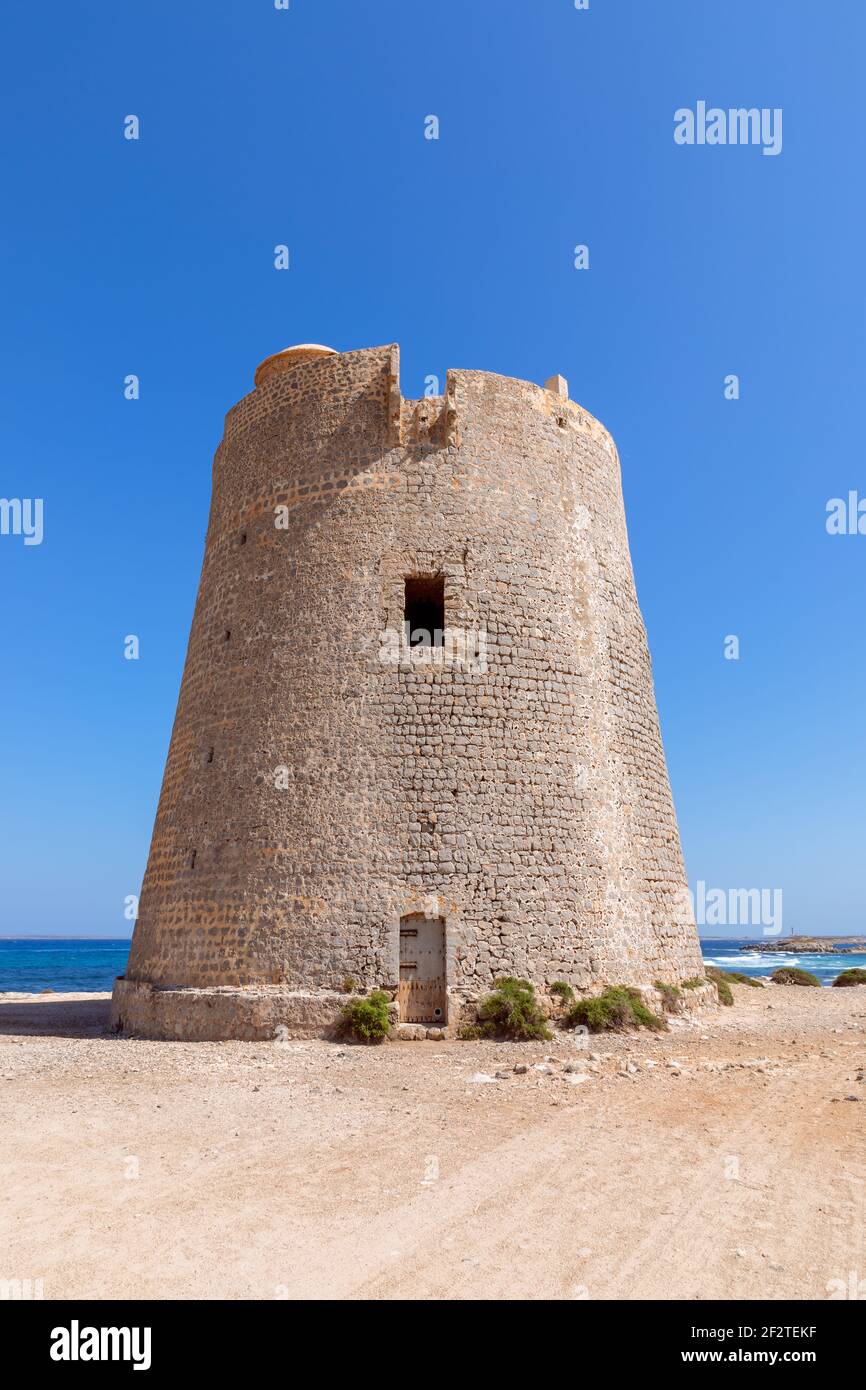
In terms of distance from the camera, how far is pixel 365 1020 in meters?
10.6

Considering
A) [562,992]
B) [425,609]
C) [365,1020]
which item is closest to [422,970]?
[365,1020]

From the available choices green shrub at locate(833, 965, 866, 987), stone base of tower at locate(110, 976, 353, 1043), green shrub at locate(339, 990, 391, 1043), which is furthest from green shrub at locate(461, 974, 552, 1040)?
green shrub at locate(833, 965, 866, 987)

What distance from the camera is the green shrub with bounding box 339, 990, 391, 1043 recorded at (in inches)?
A: 416

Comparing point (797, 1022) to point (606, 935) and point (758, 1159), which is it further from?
point (758, 1159)

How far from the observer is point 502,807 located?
12.1m

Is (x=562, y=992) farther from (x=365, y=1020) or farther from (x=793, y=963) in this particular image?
(x=793, y=963)

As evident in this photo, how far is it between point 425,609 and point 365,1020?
606 centimetres

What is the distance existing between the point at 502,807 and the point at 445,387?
666 centimetres

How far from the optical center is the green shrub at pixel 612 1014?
11.2 meters

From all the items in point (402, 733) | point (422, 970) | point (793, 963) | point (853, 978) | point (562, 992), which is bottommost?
point (793, 963)

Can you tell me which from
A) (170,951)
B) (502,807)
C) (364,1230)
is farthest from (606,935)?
(364,1230)

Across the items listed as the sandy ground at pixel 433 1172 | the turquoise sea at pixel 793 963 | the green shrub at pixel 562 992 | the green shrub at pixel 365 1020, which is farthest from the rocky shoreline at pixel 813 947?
the sandy ground at pixel 433 1172

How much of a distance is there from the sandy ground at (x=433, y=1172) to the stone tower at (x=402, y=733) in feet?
4.73
